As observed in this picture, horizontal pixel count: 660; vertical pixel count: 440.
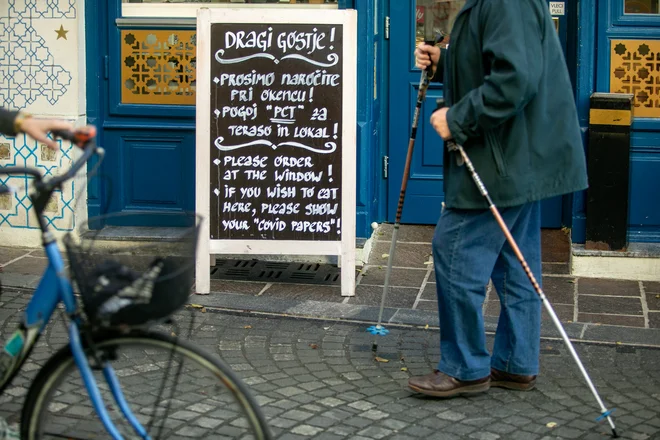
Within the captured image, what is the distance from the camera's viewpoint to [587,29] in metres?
6.89

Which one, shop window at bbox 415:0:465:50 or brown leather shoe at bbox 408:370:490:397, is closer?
brown leather shoe at bbox 408:370:490:397

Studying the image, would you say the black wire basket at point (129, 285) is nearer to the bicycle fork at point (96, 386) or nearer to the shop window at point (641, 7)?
the bicycle fork at point (96, 386)

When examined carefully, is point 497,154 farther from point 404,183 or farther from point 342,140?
point 342,140

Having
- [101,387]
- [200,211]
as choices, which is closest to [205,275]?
[200,211]

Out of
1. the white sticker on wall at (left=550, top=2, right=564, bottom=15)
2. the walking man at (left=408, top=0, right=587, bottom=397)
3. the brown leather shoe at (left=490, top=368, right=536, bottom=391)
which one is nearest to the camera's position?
the walking man at (left=408, top=0, right=587, bottom=397)

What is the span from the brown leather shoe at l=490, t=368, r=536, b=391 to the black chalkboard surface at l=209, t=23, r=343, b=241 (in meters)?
1.68

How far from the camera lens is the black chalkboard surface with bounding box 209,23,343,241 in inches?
247

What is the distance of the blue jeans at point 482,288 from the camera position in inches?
A: 182

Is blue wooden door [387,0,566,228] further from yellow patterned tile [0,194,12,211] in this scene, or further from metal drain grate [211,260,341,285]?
yellow patterned tile [0,194,12,211]

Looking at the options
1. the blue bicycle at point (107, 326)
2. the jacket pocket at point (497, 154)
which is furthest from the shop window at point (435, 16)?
the blue bicycle at point (107, 326)

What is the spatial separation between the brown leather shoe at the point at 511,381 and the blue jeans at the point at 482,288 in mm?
24

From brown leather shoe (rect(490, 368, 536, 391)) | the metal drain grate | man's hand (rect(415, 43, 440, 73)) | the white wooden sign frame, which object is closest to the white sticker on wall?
the white wooden sign frame

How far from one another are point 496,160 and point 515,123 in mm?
173

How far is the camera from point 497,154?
452 centimetres
